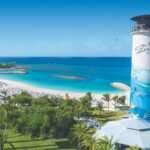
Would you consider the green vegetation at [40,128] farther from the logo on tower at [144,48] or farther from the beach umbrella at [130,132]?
the logo on tower at [144,48]

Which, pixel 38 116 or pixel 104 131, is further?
pixel 38 116

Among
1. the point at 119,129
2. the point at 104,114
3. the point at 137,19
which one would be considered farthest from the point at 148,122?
the point at 104,114

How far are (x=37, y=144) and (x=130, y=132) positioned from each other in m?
11.7

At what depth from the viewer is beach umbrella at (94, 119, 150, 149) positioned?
30.6 m

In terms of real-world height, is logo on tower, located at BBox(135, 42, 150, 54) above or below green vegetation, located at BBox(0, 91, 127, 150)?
above

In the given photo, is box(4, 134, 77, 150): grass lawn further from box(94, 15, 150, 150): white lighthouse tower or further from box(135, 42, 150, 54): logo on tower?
box(135, 42, 150, 54): logo on tower

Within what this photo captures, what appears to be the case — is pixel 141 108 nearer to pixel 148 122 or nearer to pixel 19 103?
pixel 148 122

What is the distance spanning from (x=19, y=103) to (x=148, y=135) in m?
26.1

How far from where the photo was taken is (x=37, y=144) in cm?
3853

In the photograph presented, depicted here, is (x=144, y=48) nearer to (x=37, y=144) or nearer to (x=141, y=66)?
(x=141, y=66)

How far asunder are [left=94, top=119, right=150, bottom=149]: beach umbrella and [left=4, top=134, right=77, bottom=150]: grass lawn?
6.33 meters

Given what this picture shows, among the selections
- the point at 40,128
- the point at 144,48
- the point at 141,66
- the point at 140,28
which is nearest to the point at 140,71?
the point at 141,66

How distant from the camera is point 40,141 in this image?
39.6 m

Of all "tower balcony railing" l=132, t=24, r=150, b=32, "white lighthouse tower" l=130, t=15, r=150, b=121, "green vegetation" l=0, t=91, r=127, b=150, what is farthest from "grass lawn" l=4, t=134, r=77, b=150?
"tower balcony railing" l=132, t=24, r=150, b=32
